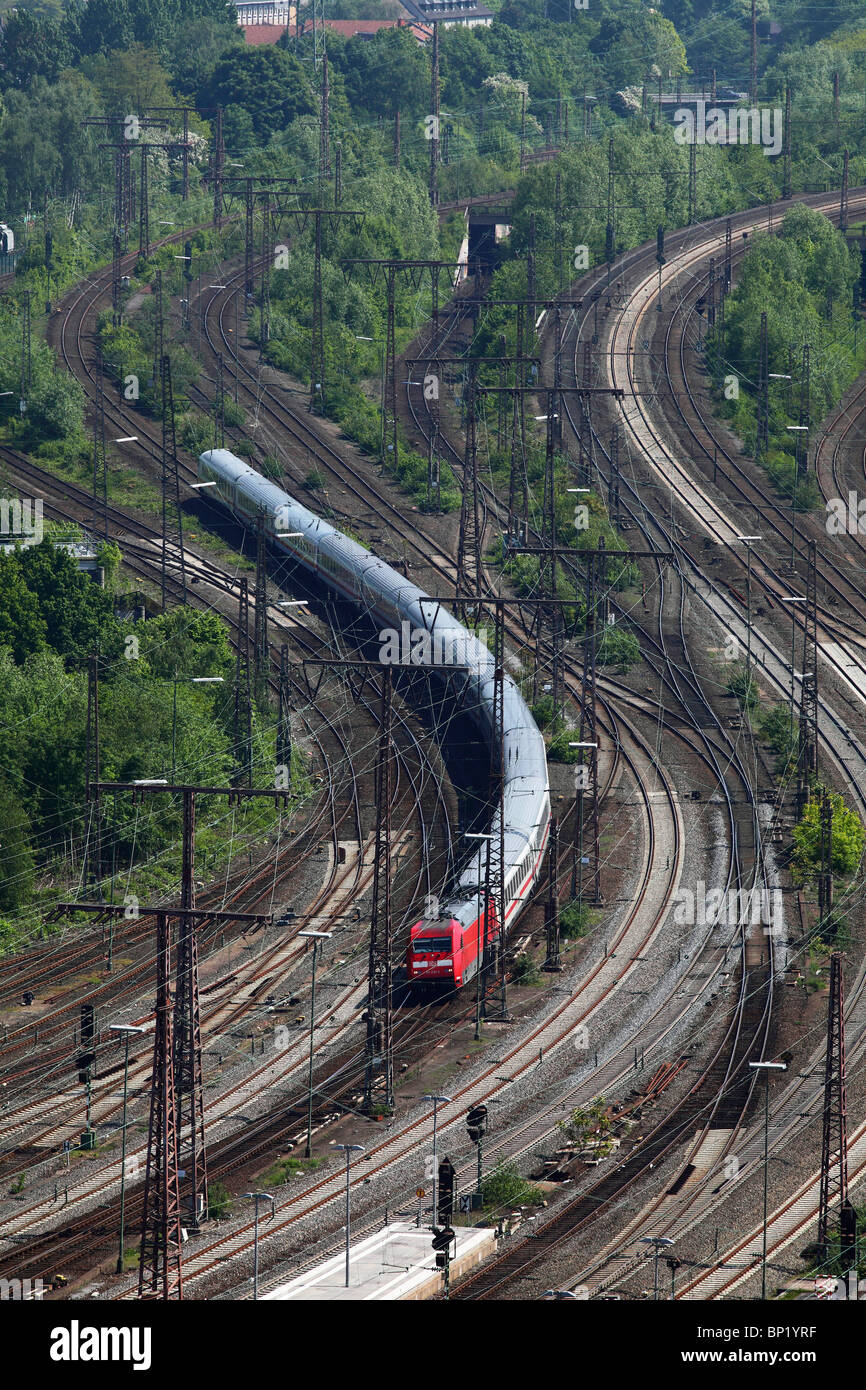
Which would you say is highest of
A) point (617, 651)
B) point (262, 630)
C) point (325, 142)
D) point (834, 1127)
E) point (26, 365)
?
point (325, 142)

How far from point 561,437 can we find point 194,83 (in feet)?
215

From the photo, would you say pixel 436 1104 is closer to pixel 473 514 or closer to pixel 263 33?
pixel 473 514

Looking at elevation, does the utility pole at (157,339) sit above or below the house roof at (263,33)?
below

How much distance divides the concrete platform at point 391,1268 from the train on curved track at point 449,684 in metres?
13.9

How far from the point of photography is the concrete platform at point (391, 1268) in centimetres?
4284

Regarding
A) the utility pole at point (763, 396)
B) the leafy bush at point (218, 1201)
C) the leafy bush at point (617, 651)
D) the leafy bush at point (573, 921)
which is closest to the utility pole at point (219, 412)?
the leafy bush at point (617, 651)

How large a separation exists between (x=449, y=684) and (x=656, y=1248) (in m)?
36.0

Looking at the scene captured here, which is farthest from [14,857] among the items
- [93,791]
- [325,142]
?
[325,142]

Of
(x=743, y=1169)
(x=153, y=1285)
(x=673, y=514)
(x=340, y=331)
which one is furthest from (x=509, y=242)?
(x=153, y=1285)

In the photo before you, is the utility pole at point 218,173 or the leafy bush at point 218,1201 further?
the utility pole at point 218,173

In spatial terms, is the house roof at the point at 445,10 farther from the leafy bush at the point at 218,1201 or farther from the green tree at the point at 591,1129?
the leafy bush at the point at 218,1201

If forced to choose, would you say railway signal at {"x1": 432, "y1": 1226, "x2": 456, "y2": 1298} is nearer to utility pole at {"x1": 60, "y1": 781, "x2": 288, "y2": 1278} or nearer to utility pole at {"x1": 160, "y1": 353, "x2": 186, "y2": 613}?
utility pole at {"x1": 60, "y1": 781, "x2": 288, "y2": 1278}

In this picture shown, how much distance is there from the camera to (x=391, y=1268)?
147ft

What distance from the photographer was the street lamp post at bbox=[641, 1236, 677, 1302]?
4472 centimetres
